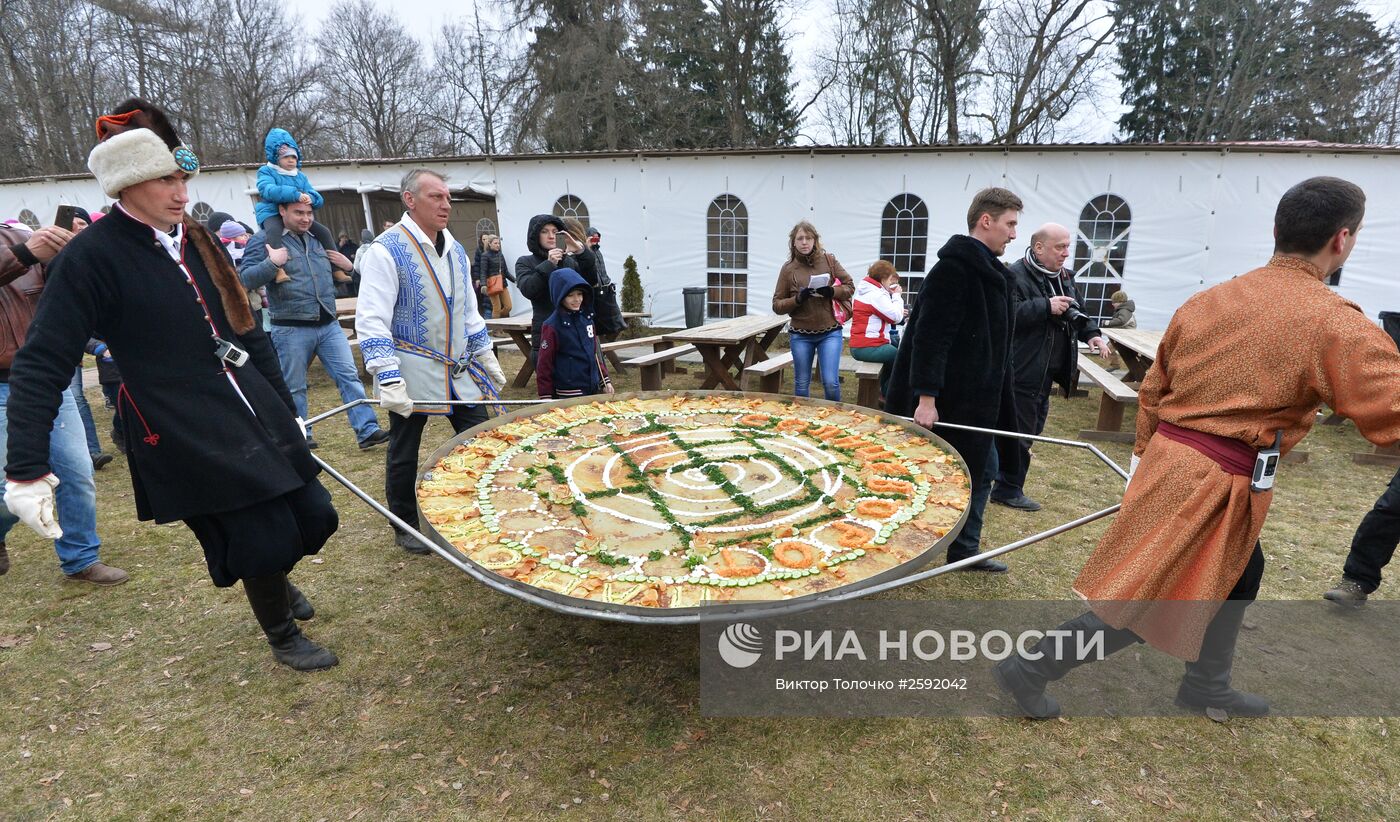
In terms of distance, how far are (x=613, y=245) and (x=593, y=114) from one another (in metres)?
9.55

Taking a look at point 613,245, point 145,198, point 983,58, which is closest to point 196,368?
point 145,198

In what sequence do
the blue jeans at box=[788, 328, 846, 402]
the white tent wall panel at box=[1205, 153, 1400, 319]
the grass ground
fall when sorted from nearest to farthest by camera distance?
1. the grass ground
2. the blue jeans at box=[788, 328, 846, 402]
3. the white tent wall panel at box=[1205, 153, 1400, 319]

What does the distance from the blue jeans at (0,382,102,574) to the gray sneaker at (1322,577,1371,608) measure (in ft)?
20.3

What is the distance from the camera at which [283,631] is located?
2799mm

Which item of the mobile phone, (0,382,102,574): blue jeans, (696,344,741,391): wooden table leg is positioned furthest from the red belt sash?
the mobile phone

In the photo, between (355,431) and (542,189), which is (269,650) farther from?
(542,189)

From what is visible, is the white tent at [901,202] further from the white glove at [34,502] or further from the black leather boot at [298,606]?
the white glove at [34,502]

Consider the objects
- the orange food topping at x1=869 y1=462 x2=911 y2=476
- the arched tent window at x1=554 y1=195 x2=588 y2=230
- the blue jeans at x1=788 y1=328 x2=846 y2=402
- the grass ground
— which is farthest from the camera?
the arched tent window at x1=554 y1=195 x2=588 y2=230

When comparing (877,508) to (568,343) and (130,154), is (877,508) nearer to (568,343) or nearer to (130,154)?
(568,343)

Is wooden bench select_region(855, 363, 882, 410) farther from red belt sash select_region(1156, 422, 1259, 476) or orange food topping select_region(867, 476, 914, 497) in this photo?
red belt sash select_region(1156, 422, 1259, 476)

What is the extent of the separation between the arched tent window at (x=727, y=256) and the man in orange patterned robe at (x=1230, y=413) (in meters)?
9.32

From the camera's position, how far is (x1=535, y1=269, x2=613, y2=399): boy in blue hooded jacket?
4195mm

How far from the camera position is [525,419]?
3768 mm

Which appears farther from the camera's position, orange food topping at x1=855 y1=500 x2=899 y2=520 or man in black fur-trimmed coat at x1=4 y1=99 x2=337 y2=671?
orange food topping at x1=855 y1=500 x2=899 y2=520
